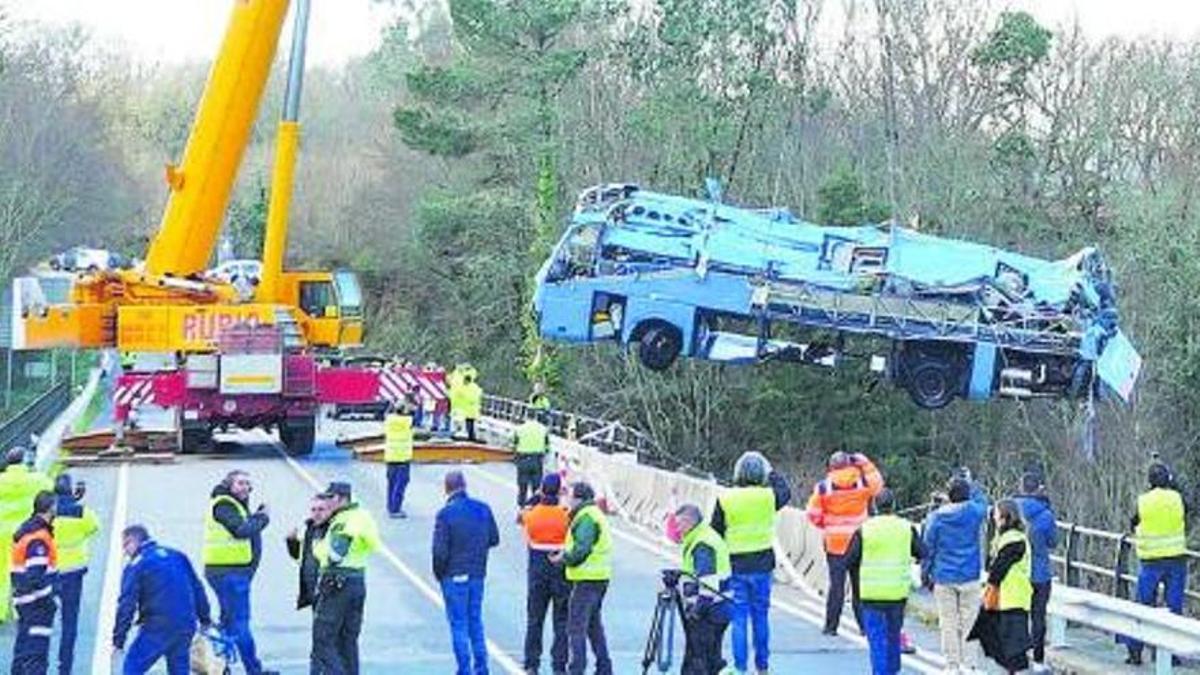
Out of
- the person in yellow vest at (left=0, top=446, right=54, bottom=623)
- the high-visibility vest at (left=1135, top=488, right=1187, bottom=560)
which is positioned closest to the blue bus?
the high-visibility vest at (left=1135, top=488, right=1187, bottom=560)

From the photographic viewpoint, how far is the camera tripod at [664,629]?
1259cm

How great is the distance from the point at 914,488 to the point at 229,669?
104 ft

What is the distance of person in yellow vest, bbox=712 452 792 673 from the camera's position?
45.1ft

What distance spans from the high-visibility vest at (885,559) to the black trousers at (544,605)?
7.47ft

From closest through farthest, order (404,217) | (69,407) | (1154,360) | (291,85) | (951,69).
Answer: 1. (291,85)
2. (1154,360)
3. (69,407)
4. (951,69)
5. (404,217)

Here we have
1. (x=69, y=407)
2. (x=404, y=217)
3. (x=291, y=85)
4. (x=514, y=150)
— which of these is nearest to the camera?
(x=291, y=85)

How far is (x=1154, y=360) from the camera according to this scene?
3728cm

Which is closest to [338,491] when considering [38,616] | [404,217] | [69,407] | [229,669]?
[229,669]

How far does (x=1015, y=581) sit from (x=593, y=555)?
3.05m

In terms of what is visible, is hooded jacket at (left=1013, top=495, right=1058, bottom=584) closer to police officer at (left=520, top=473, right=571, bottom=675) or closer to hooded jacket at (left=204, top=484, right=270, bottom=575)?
police officer at (left=520, top=473, right=571, bottom=675)

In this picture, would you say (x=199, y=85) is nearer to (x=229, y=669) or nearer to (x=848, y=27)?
(x=848, y=27)

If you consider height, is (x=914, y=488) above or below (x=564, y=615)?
below

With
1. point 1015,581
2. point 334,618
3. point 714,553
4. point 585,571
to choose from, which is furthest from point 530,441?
point 334,618

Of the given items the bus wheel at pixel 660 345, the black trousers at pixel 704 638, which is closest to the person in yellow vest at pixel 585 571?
the black trousers at pixel 704 638
